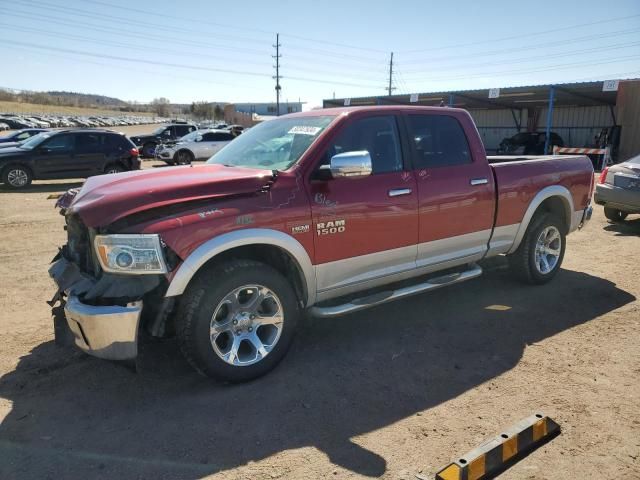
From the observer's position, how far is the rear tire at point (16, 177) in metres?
14.1

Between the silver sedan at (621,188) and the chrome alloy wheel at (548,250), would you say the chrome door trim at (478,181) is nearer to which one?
the chrome alloy wheel at (548,250)

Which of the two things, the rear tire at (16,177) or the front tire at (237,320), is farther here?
the rear tire at (16,177)

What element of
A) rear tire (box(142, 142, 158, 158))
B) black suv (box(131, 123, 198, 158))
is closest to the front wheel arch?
black suv (box(131, 123, 198, 158))

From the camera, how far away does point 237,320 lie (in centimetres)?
363

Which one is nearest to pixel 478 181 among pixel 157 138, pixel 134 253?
pixel 134 253

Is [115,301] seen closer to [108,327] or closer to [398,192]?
[108,327]

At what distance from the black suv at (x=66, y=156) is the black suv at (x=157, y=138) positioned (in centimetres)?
832

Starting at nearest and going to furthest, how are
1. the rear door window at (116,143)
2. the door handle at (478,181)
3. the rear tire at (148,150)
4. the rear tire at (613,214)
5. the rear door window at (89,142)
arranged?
the door handle at (478,181)
the rear tire at (613,214)
the rear door window at (89,142)
the rear door window at (116,143)
the rear tire at (148,150)

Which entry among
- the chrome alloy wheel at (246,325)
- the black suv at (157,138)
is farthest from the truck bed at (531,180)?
the black suv at (157,138)

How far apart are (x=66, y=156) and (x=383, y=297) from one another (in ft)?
44.8

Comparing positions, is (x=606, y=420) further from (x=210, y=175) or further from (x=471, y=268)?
(x=210, y=175)

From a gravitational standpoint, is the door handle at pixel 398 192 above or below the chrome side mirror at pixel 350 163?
below

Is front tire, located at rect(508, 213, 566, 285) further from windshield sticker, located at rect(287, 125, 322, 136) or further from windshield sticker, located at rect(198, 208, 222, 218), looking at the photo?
windshield sticker, located at rect(198, 208, 222, 218)

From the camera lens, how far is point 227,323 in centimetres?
359
